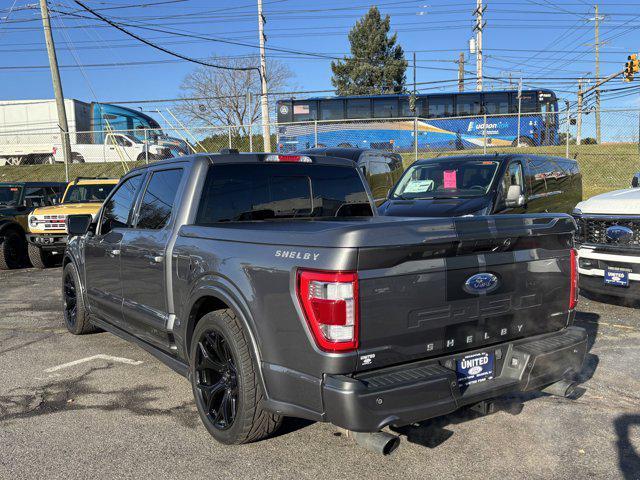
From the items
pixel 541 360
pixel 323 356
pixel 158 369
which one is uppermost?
pixel 323 356

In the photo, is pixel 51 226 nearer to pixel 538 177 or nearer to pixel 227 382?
pixel 227 382

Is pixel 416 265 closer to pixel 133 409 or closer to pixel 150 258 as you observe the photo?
pixel 150 258

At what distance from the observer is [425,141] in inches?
1045

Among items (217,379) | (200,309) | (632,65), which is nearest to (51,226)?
(200,309)

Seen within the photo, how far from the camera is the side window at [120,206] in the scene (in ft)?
15.8

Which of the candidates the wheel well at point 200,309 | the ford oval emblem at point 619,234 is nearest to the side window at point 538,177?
the ford oval emblem at point 619,234

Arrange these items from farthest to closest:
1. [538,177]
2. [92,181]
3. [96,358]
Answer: [92,181] < [538,177] < [96,358]

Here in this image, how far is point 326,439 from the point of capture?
3.52 meters

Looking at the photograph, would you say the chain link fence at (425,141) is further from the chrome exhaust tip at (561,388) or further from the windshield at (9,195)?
the chrome exhaust tip at (561,388)

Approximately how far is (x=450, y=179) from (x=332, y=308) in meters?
6.73

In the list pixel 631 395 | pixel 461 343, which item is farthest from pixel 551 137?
pixel 461 343

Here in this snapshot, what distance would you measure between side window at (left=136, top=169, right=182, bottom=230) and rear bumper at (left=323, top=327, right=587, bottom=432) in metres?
2.11

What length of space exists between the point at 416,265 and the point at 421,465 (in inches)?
48.9

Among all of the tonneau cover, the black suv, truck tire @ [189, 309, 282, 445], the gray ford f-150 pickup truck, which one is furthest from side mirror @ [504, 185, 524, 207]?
the black suv
